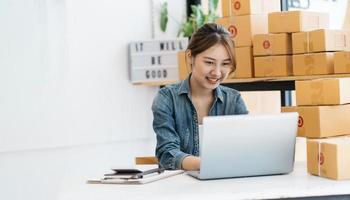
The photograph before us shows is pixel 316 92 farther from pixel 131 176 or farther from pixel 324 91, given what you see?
pixel 131 176

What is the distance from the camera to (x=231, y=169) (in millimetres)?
1917

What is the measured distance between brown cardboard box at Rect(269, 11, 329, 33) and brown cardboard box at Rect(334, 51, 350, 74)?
10.8 inches

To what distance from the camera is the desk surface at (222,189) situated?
5.49ft

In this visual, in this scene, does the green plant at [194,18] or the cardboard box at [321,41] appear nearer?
the cardboard box at [321,41]

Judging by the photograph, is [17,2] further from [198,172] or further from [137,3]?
[198,172]

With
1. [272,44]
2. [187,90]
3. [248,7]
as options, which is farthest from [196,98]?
[248,7]

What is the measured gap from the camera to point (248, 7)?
A: 3678mm

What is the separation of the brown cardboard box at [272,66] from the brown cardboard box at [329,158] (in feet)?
5.05

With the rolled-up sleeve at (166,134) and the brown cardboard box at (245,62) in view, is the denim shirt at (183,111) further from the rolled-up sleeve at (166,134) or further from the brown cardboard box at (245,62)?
the brown cardboard box at (245,62)

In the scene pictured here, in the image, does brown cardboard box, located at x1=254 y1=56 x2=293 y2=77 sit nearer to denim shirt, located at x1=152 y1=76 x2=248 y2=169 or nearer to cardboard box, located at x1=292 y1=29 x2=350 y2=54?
cardboard box, located at x1=292 y1=29 x2=350 y2=54

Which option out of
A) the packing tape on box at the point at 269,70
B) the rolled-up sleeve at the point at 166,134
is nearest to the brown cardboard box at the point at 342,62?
the packing tape on box at the point at 269,70

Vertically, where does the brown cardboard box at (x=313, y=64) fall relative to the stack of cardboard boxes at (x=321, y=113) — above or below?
above

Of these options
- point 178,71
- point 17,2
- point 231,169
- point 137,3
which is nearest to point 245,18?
point 178,71

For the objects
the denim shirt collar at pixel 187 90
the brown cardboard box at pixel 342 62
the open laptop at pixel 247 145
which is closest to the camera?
the open laptop at pixel 247 145
